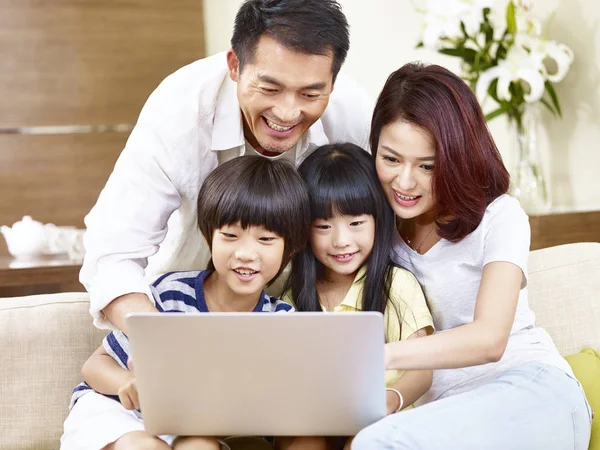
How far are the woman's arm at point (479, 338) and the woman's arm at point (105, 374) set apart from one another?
0.53 m

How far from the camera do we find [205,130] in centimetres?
189

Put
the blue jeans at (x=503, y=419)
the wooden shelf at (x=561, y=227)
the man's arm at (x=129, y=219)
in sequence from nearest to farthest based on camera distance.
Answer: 1. the blue jeans at (x=503, y=419)
2. the man's arm at (x=129, y=219)
3. the wooden shelf at (x=561, y=227)

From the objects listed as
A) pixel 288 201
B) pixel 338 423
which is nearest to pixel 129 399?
pixel 338 423

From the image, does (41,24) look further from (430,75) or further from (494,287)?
(494,287)

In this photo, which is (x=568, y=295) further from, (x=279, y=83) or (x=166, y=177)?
(x=166, y=177)

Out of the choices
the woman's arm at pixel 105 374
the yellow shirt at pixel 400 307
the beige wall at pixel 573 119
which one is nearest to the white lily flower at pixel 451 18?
the beige wall at pixel 573 119

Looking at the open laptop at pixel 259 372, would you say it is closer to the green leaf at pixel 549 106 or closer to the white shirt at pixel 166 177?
the white shirt at pixel 166 177

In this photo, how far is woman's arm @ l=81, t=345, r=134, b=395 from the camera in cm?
162

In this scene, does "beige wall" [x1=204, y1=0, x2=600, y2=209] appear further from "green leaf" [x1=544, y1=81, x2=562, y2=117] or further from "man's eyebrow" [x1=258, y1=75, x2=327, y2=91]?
"man's eyebrow" [x1=258, y1=75, x2=327, y2=91]

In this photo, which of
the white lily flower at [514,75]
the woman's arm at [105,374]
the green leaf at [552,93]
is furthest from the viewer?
the green leaf at [552,93]

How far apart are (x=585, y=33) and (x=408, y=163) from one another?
4.44ft

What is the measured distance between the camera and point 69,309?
1.97 m

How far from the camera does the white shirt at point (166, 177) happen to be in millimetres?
1770

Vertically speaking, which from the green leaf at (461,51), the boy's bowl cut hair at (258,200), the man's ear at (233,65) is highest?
the green leaf at (461,51)
